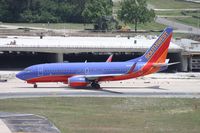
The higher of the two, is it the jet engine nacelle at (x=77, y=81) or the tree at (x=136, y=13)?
the tree at (x=136, y=13)

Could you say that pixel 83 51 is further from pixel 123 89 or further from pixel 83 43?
pixel 123 89

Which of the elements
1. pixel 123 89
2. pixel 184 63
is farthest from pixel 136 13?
pixel 123 89

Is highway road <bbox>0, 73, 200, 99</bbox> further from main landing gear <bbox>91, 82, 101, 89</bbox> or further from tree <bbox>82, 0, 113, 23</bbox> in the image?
tree <bbox>82, 0, 113, 23</bbox>

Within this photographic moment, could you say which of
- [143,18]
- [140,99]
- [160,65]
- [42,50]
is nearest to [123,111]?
[140,99]

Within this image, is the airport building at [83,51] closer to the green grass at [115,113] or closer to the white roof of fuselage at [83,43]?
the white roof of fuselage at [83,43]

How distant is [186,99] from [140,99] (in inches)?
221

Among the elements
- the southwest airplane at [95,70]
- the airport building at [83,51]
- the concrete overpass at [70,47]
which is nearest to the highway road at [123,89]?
the southwest airplane at [95,70]

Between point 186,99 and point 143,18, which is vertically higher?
point 143,18

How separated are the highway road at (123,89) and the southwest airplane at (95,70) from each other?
1.32 metres

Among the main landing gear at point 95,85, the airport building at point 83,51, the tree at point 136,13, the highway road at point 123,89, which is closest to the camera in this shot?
the highway road at point 123,89

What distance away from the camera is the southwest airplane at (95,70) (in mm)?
95438

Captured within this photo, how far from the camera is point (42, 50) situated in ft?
392

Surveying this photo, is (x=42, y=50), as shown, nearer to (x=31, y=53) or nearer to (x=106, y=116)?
(x=31, y=53)

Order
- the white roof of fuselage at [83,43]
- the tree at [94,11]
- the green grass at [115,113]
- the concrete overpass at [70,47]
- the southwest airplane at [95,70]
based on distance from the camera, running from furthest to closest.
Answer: the tree at [94,11] → the white roof of fuselage at [83,43] → the concrete overpass at [70,47] → the southwest airplane at [95,70] → the green grass at [115,113]
